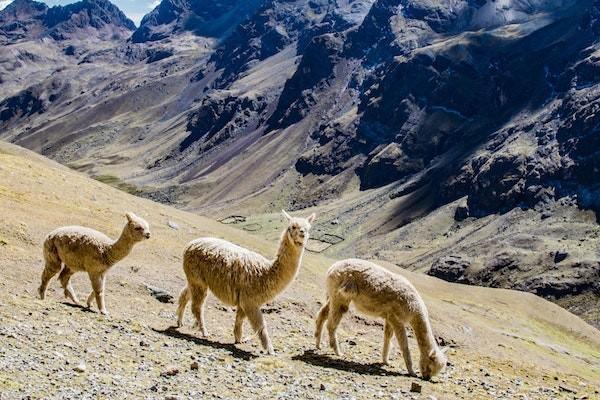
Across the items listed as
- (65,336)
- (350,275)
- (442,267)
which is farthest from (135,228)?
(442,267)

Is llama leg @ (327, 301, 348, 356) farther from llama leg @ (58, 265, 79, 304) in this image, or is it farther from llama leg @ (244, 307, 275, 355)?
llama leg @ (58, 265, 79, 304)

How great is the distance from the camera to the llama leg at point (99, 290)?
79.4ft

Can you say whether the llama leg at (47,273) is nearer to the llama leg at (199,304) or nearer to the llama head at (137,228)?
the llama head at (137,228)

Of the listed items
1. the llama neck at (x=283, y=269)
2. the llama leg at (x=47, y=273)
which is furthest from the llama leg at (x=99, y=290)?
the llama neck at (x=283, y=269)

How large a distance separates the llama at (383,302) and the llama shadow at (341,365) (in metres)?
0.81

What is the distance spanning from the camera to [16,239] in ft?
121

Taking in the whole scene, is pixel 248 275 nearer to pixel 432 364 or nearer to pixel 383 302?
pixel 383 302

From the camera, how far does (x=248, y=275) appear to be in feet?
74.9

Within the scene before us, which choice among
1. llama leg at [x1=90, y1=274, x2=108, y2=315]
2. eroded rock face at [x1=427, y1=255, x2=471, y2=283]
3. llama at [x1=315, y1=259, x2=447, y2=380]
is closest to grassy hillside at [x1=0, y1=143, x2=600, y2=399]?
llama leg at [x1=90, y1=274, x2=108, y2=315]

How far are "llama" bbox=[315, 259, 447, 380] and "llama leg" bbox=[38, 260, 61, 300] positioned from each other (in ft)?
36.2

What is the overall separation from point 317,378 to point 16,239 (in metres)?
24.2

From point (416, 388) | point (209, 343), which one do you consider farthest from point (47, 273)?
point (416, 388)

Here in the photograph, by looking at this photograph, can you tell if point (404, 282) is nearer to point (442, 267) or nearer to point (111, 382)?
point (111, 382)

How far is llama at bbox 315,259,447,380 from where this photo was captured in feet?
77.2
